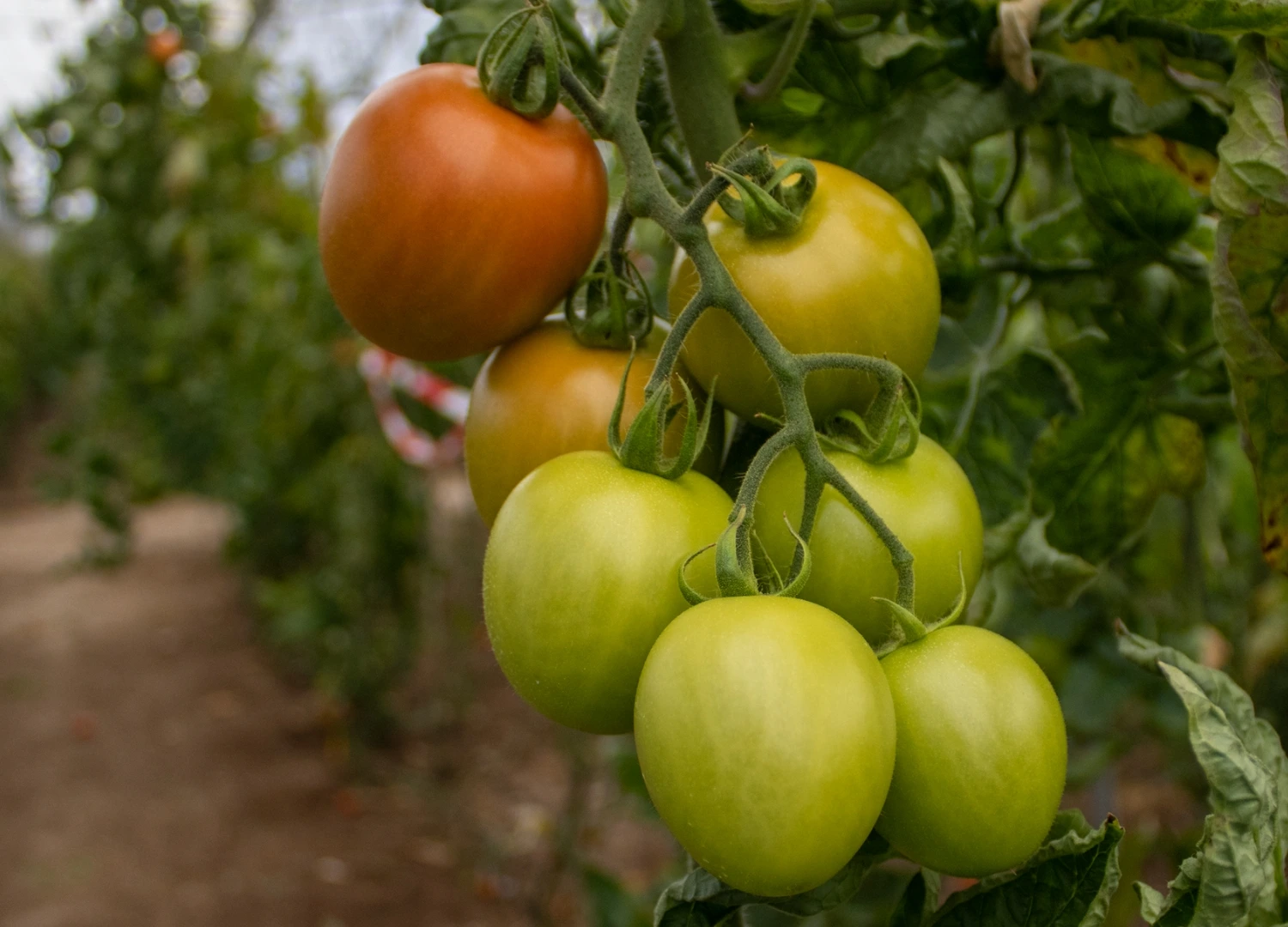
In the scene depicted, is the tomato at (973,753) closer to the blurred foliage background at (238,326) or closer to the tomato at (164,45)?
the blurred foliage background at (238,326)

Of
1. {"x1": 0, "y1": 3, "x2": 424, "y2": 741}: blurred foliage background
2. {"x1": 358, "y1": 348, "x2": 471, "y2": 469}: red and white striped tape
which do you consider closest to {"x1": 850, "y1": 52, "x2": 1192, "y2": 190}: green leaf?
{"x1": 358, "y1": 348, "x2": 471, "y2": 469}: red and white striped tape

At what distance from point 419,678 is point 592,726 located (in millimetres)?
4636

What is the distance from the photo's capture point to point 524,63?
0.55 metres

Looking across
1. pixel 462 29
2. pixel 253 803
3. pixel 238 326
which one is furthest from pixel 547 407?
pixel 238 326

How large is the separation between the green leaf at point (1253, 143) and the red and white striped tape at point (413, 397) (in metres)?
1.32

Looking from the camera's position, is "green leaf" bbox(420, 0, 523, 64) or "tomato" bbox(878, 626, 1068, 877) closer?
"tomato" bbox(878, 626, 1068, 877)

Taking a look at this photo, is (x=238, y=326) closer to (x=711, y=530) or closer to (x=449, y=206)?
(x=449, y=206)

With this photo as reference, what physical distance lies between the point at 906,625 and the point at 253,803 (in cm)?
384

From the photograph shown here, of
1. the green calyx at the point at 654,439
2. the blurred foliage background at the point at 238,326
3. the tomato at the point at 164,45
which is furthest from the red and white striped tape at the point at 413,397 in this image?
the tomato at the point at 164,45

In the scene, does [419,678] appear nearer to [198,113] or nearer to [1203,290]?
[198,113]

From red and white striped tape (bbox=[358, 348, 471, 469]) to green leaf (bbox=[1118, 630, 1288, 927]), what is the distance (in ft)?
4.46

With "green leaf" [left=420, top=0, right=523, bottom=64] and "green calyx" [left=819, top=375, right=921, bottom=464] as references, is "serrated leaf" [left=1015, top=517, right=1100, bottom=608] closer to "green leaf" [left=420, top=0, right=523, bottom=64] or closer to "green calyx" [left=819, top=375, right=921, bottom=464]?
"green calyx" [left=819, top=375, right=921, bottom=464]

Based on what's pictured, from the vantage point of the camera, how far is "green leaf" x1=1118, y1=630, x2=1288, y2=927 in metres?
0.47

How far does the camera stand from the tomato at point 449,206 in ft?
1.82
